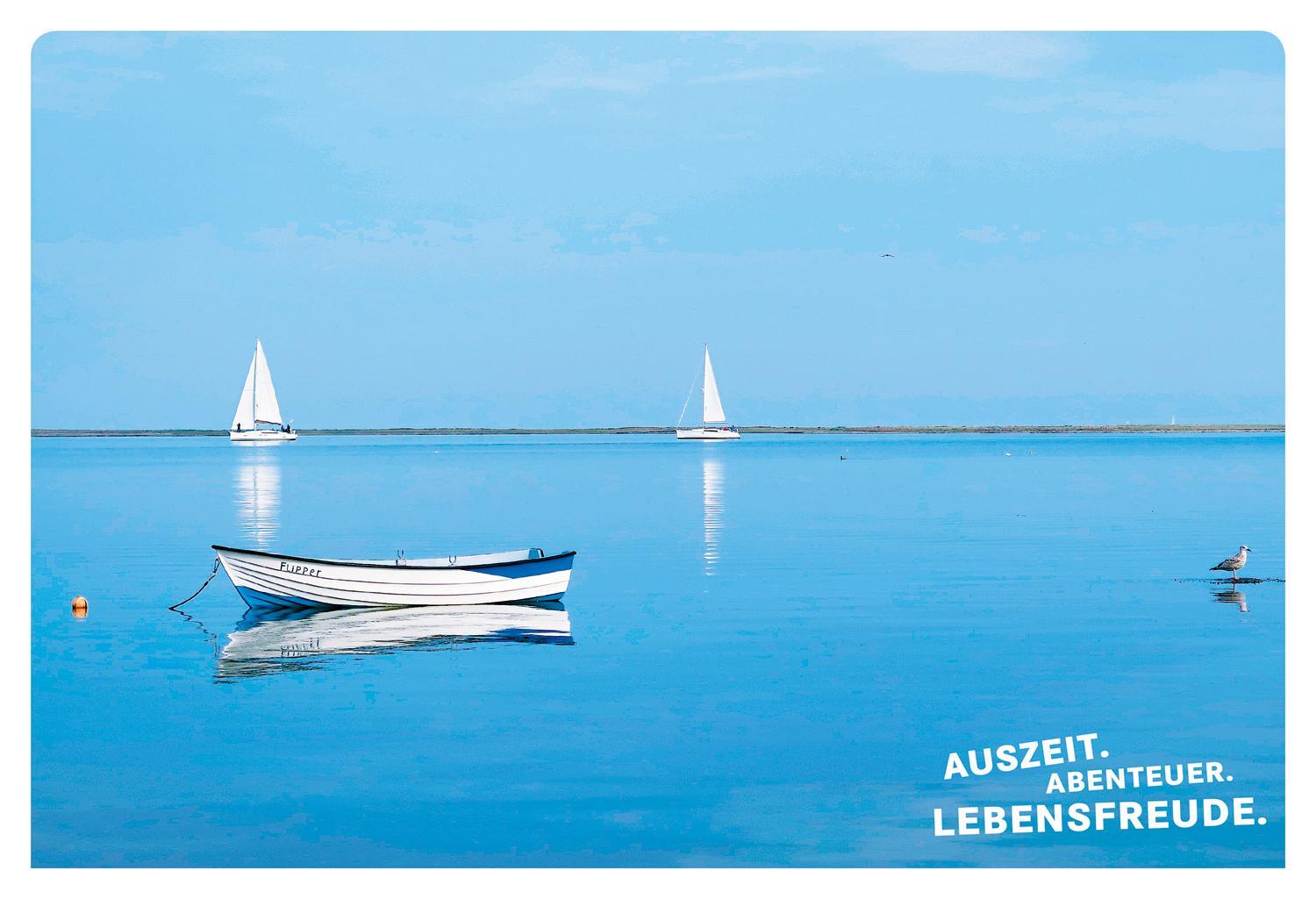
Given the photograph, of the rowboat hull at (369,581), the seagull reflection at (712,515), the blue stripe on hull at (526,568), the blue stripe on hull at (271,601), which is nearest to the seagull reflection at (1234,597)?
the seagull reflection at (712,515)

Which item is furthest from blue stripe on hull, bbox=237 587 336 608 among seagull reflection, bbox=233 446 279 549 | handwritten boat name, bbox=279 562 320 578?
seagull reflection, bbox=233 446 279 549

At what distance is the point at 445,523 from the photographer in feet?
154

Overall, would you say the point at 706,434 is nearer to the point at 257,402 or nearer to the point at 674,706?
the point at 257,402

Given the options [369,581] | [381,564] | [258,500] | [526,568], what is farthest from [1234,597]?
[258,500]

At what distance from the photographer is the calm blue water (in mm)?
13078

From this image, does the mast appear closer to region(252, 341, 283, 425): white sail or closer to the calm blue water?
region(252, 341, 283, 425): white sail

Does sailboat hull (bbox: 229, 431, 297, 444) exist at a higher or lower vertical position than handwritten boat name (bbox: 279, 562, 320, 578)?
higher

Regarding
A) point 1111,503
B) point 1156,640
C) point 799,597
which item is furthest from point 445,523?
point 1156,640

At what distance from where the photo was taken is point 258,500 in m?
61.0

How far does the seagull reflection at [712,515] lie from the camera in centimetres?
3506

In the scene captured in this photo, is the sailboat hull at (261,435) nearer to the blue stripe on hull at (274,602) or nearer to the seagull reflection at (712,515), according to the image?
the seagull reflection at (712,515)

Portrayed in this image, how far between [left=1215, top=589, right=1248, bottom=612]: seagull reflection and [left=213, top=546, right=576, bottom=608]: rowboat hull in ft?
40.2

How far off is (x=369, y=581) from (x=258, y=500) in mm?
37562
